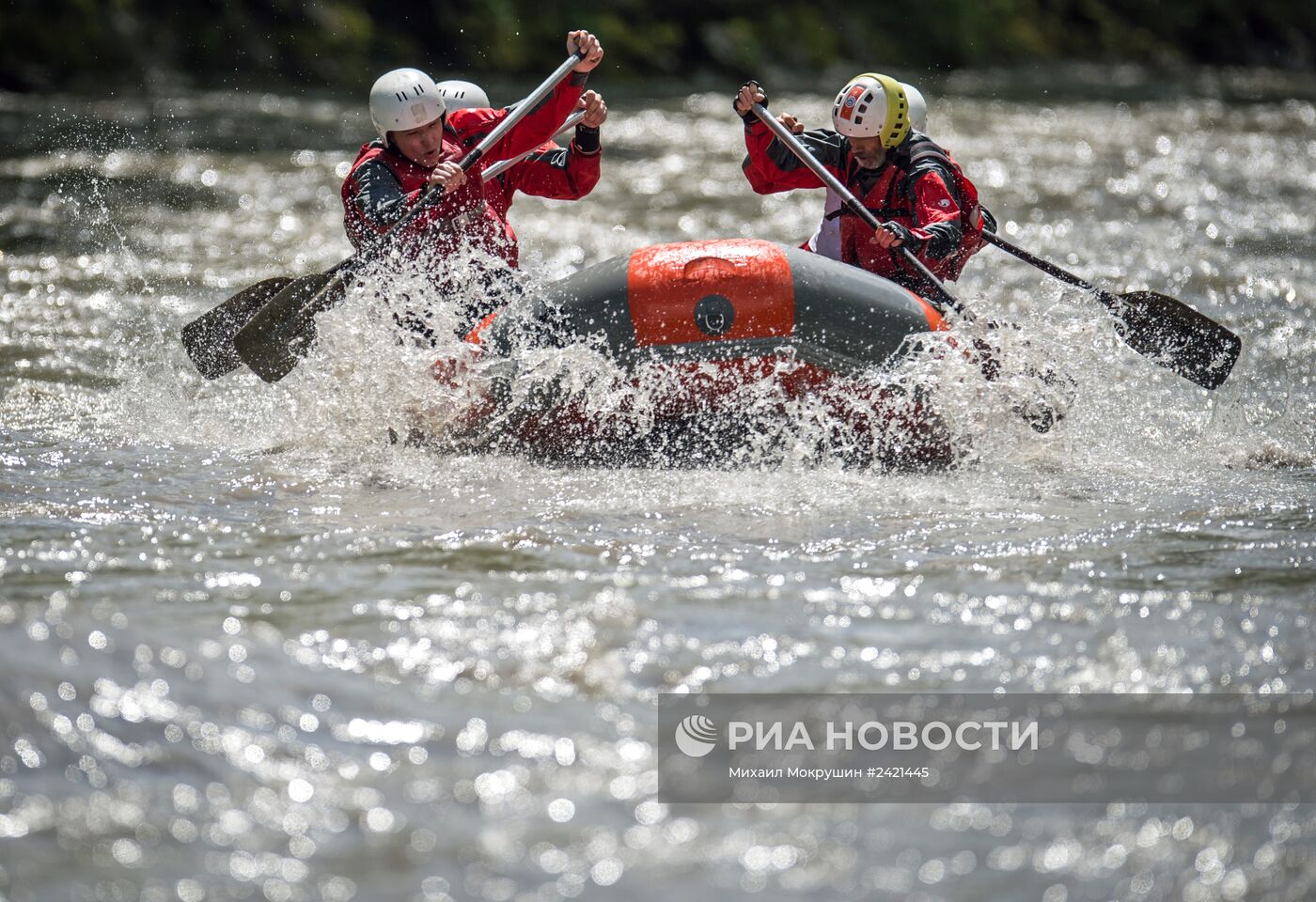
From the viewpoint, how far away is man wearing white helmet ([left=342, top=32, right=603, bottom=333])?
657 cm

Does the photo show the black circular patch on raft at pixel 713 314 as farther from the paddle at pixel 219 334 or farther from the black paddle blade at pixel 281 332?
the black paddle blade at pixel 281 332

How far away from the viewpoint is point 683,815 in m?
3.41

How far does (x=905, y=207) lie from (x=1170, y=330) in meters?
1.36

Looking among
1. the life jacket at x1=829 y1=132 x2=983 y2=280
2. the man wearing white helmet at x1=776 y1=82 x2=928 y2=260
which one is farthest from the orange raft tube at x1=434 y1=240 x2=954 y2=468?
the man wearing white helmet at x1=776 y1=82 x2=928 y2=260

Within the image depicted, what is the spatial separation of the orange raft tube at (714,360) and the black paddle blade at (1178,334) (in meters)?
1.42

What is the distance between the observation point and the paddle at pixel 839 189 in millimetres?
6594

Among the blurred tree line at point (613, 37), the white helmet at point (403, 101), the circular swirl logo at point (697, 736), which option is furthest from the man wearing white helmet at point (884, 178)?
the blurred tree line at point (613, 37)

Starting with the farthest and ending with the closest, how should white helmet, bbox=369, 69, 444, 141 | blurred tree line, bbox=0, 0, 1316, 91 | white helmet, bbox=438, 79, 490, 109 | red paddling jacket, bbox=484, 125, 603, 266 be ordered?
blurred tree line, bbox=0, 0, 1316, 91 → white helmet, bbox=438, 79, 490, 109 → red paddling jacket, bbox=484, 125, 603, 266 → white helmet, bbox=369, 69, 444, 141

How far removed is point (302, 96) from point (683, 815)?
20.3 m

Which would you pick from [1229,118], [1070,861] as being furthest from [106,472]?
[1229,118]

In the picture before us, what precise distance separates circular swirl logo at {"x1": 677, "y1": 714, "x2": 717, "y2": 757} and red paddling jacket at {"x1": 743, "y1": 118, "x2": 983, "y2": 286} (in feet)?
11.1

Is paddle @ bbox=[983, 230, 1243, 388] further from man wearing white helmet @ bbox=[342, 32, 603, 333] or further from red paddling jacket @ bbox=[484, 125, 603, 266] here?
man wearing white helmet @ bbox=[342, 32, 603, 333]

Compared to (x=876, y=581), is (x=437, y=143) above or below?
above

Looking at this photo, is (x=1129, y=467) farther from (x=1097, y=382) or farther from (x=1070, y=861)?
(x=1070, y=861)
